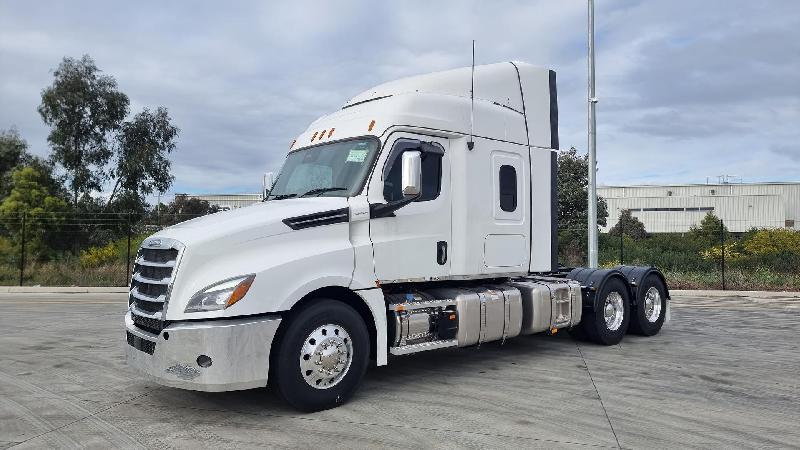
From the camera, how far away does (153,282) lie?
5559 mm

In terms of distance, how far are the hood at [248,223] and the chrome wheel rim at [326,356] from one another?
1.03 metres

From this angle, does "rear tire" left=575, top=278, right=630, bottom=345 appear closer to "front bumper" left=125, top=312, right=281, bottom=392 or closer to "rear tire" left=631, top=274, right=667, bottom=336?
"rear tire" left=631, top=274, right=667, bottom=336

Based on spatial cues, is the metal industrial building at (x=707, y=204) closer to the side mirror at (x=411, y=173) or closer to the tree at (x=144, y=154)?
the tree at (x=144, y=154)

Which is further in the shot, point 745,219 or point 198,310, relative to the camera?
point 745,219

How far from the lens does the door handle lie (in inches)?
274

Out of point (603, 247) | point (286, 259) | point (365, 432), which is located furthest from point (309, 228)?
point (603, 247)

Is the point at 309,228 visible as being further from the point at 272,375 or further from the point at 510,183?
the point at 510,183

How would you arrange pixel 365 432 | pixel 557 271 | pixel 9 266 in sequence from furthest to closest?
pixel 9 266, pixel 557 271, pixel 365 432

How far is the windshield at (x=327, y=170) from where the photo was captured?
21.1 ft

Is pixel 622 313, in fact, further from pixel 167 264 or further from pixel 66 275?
pixel 66 275

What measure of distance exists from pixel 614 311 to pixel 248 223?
251 inches

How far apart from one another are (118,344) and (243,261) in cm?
533

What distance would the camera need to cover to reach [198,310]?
5.18 meters

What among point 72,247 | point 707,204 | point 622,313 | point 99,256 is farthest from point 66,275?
point 707,204
